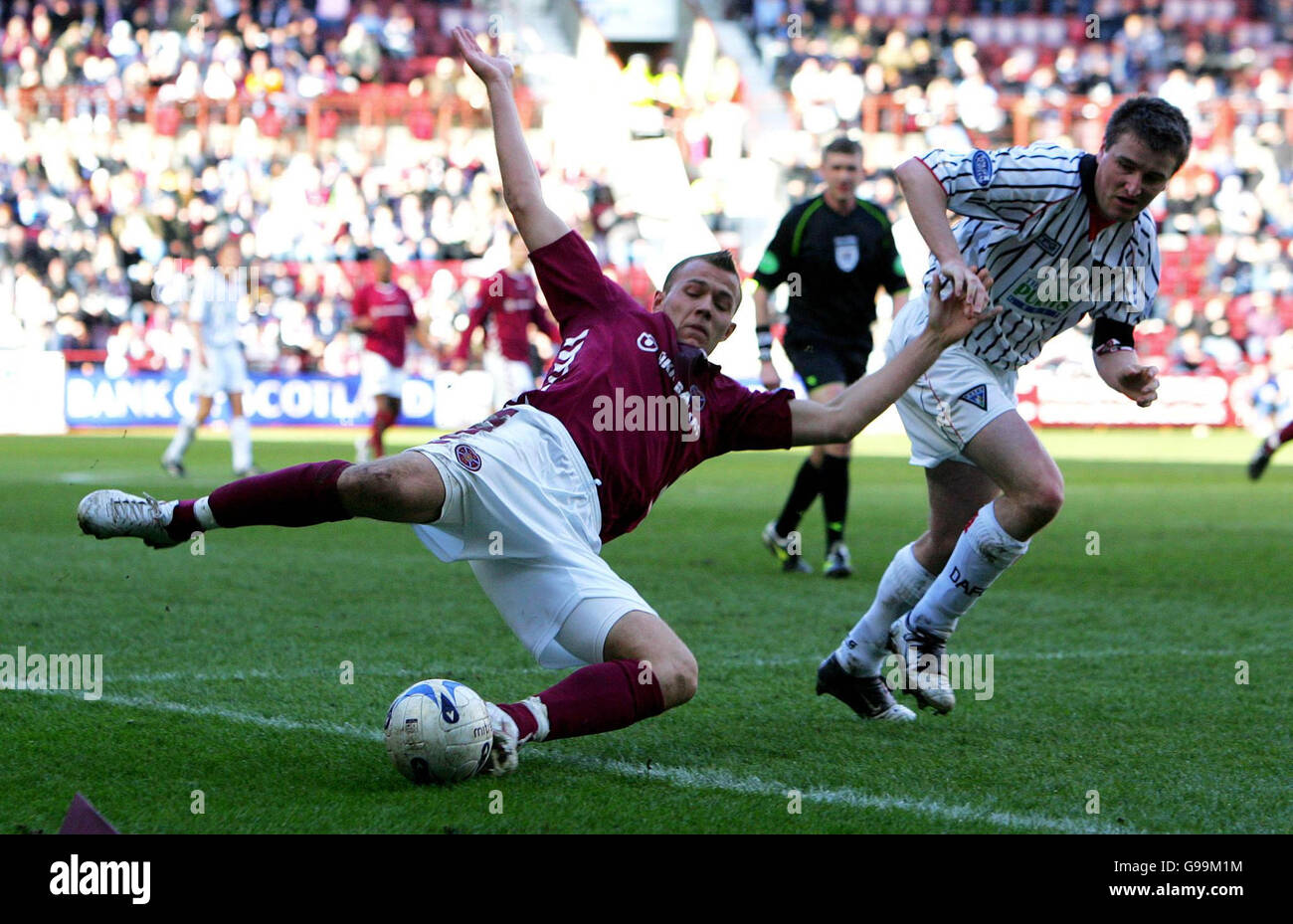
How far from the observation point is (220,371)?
16.1 metres

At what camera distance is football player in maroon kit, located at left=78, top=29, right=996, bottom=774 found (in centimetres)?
412

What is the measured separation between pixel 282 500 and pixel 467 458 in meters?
0.47

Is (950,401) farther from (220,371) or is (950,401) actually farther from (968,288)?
(220,371)

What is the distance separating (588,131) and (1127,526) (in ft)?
61.7

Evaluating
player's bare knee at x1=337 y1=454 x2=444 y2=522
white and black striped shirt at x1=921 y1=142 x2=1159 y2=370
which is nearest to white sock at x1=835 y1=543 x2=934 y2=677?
white and black striped shirt at x1=921 y1=142 x2=1159 y2=370

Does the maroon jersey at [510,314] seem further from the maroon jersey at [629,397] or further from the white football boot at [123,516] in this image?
the white football boot at [123,516]

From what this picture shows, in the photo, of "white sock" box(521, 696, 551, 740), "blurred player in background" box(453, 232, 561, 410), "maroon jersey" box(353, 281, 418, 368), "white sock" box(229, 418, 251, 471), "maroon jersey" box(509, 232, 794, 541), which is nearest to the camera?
"white sock" box(521, 696, 551, 740)

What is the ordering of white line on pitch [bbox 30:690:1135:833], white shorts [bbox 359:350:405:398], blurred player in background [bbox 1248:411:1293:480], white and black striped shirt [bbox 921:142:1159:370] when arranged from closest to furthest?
1. white line on pitch [bbox 30:690:1135:833]
2. white and black striped shirt [bbox 921:142:1159:370]
3. blurred player in background [bbox 1248:411:1293:480]
4. white shorts [bbox 359:350:405:398]

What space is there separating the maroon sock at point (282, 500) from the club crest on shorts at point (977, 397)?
218cm

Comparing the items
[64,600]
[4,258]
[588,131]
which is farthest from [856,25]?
[64,600]

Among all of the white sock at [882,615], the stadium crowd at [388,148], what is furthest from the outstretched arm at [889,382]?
the stadium crowd at [388,148]

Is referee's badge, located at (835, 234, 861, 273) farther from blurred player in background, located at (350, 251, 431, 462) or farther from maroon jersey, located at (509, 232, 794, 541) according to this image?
blurred player in background, located at (350, 251, 431, 462)

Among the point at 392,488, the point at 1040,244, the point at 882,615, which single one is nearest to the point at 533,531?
the point at 392,488

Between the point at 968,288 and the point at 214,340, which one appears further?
the point at 214,340
